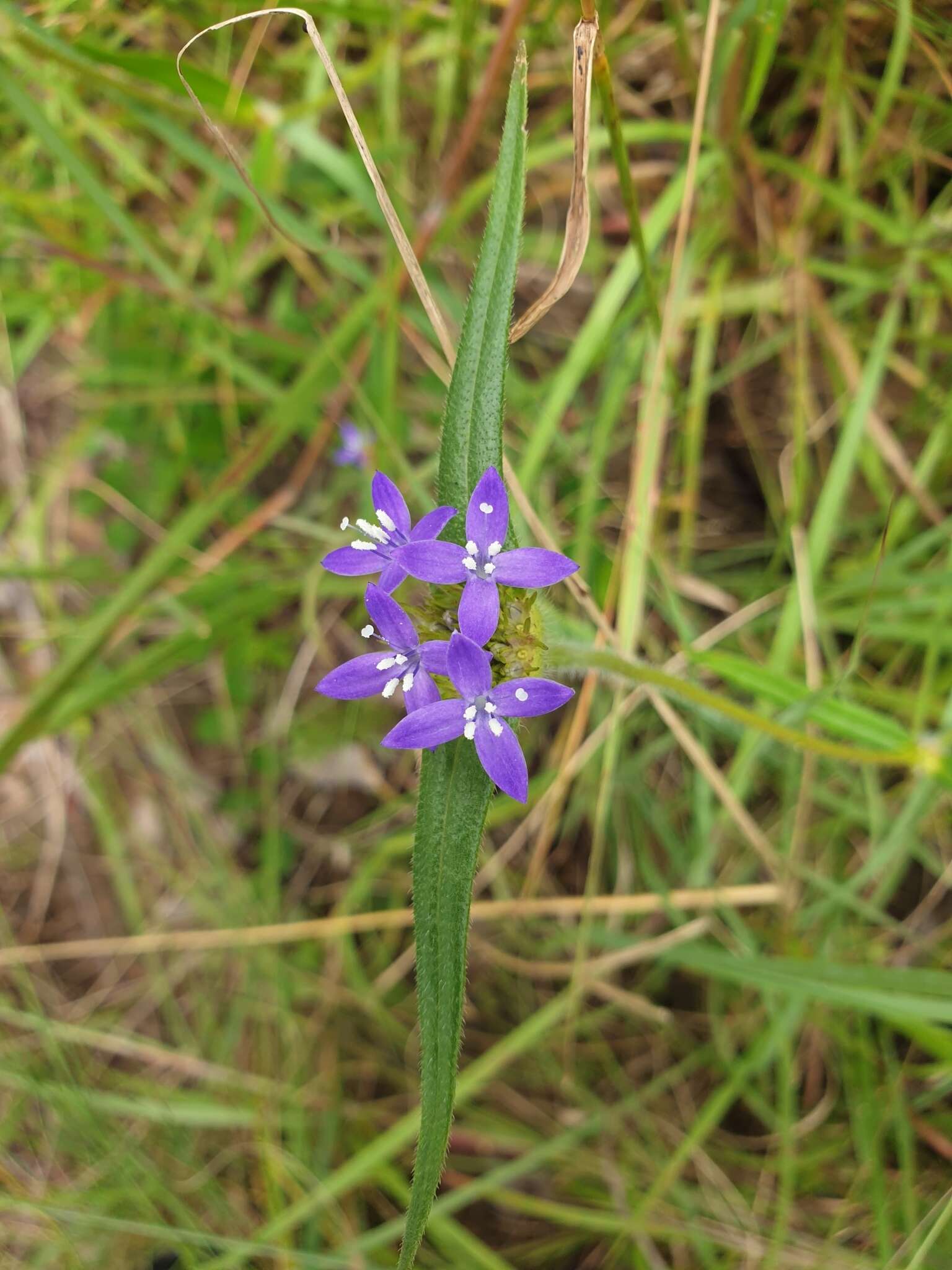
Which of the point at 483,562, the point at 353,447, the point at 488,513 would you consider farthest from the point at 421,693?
the point at 353,447

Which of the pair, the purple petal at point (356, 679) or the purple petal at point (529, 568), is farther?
the purple petal at point (356, 679)

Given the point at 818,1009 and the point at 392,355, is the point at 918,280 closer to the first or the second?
the point at 392,355

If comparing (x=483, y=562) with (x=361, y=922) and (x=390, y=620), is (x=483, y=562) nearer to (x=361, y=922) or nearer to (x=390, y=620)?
(x=390, y=620)

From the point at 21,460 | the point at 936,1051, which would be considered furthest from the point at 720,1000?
the point at 21,460

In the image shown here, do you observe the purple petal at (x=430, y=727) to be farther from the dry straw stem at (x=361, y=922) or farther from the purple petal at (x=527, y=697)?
the dry straw stem at (x=361, y=922)

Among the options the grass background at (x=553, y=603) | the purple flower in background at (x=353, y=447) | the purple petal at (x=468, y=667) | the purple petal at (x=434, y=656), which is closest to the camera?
the purple petal at (x=468, y=667)

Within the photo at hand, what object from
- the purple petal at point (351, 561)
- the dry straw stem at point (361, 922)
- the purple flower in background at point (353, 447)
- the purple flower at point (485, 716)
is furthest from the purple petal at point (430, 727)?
the purple flower in background at point (353, 447)
